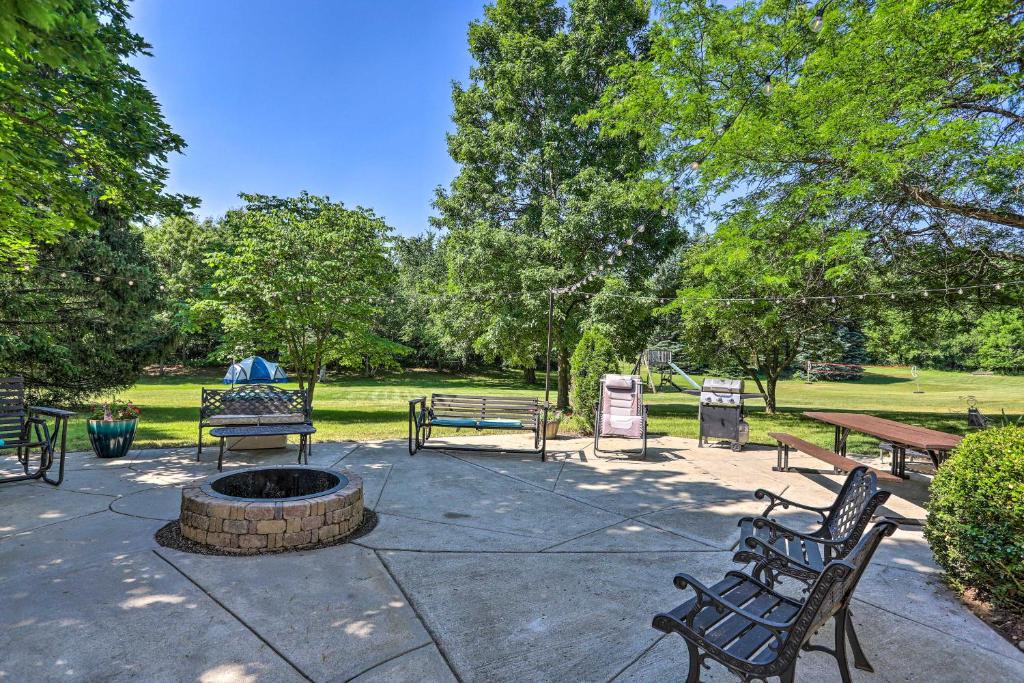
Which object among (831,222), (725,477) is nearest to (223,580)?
(725,477)

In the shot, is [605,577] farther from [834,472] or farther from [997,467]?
[834,472]

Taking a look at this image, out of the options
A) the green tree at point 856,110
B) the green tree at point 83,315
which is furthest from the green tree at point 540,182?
the green tree at point 83,315

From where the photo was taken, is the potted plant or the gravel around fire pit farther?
the potted plant

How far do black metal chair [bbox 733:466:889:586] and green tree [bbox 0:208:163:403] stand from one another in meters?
12.7

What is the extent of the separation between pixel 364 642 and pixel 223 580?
1.28 meters

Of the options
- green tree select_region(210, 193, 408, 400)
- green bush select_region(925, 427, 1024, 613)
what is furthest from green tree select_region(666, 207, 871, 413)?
green tree select_region(210, 193, 408, 400)

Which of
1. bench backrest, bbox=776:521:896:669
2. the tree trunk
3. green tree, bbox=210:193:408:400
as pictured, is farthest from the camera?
the tree trunk

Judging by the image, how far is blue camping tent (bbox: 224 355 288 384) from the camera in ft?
31.7

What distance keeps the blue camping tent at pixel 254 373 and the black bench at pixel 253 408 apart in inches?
92.0

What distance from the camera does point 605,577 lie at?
331cm

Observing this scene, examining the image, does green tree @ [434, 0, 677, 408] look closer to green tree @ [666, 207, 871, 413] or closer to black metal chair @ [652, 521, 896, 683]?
green tree @ [666, 207, 871, 413]

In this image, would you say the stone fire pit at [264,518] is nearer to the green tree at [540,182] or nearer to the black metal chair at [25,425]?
the black metal chair at [25,425]

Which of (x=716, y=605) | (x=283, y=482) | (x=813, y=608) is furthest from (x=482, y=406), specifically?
(x=813, y=608)

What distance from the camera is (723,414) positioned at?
8594mm
